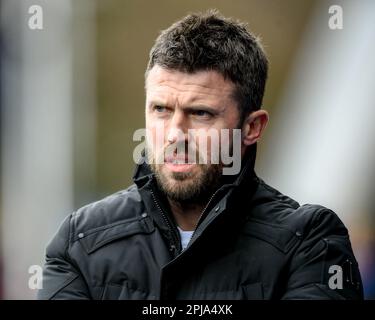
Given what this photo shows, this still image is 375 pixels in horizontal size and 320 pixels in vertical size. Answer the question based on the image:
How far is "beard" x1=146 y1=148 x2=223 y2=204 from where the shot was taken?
2.85 meters

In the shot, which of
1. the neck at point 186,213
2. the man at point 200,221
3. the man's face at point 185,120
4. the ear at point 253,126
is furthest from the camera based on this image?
the ear at point 253,126

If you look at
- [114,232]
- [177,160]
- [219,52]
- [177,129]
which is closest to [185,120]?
[177,129]

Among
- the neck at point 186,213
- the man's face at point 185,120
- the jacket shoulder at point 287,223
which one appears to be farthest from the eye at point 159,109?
the jacket shoulder at point 287,223

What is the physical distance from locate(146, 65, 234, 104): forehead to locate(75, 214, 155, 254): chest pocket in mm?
503

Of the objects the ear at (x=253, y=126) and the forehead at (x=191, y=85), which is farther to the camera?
the ear at (x=253, y=126)

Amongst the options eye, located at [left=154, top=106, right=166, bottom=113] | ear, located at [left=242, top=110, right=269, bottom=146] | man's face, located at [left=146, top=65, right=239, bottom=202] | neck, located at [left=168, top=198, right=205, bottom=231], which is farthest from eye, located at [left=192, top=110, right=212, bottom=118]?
neck, located at [left=168, top=198, right=205, bottom=231]

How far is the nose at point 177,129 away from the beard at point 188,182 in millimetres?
142

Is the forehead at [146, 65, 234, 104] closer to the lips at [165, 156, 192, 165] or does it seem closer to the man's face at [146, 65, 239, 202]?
the man's face at [146, 65, 239, 202]

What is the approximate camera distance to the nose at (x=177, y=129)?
9.11 ft

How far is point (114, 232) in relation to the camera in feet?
9.37

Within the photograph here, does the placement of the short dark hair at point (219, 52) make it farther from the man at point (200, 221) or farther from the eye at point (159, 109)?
the eye at point (159, 109)

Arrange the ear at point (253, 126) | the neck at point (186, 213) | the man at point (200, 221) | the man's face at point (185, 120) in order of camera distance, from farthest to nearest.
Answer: the ear at point (253, 126) → the neck at point (186, 213) → the man's face at point (185, 120) → the man at point (200, 221)

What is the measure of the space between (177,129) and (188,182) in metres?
0.22

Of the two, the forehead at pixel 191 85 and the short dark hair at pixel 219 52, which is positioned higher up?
the short dark hair at pixel 219 52
